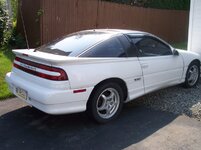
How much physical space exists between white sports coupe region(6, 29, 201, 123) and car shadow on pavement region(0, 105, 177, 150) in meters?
0.31

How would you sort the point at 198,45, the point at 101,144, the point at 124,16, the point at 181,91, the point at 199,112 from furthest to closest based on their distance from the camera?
1. the point at 124,16
2. the point at 198,45
3. the point at 181,91
4. the point at 199,112
5. the point at 101,144

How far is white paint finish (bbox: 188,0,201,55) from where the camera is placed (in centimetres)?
848

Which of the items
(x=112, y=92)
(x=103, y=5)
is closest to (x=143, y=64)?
(x=112, y=92)

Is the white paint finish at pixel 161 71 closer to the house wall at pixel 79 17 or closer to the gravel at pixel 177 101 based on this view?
the gravel at pixel 177 101

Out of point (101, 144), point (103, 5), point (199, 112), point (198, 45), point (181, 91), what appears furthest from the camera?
point (103, 5)

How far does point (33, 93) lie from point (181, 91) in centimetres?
351

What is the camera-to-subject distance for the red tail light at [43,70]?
4434 mm

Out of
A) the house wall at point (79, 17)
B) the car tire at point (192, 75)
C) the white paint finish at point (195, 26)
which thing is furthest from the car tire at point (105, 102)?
the house wall at point (79, 17)

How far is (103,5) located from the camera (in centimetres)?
1200

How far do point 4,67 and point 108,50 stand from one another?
12.6ft

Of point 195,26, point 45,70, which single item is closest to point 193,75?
point 195,26

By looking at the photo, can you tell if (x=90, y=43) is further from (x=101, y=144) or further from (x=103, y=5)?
(x=103, y=5)

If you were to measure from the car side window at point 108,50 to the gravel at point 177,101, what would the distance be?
4.31ft

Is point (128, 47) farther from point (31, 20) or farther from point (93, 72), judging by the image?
point (31, 20)
